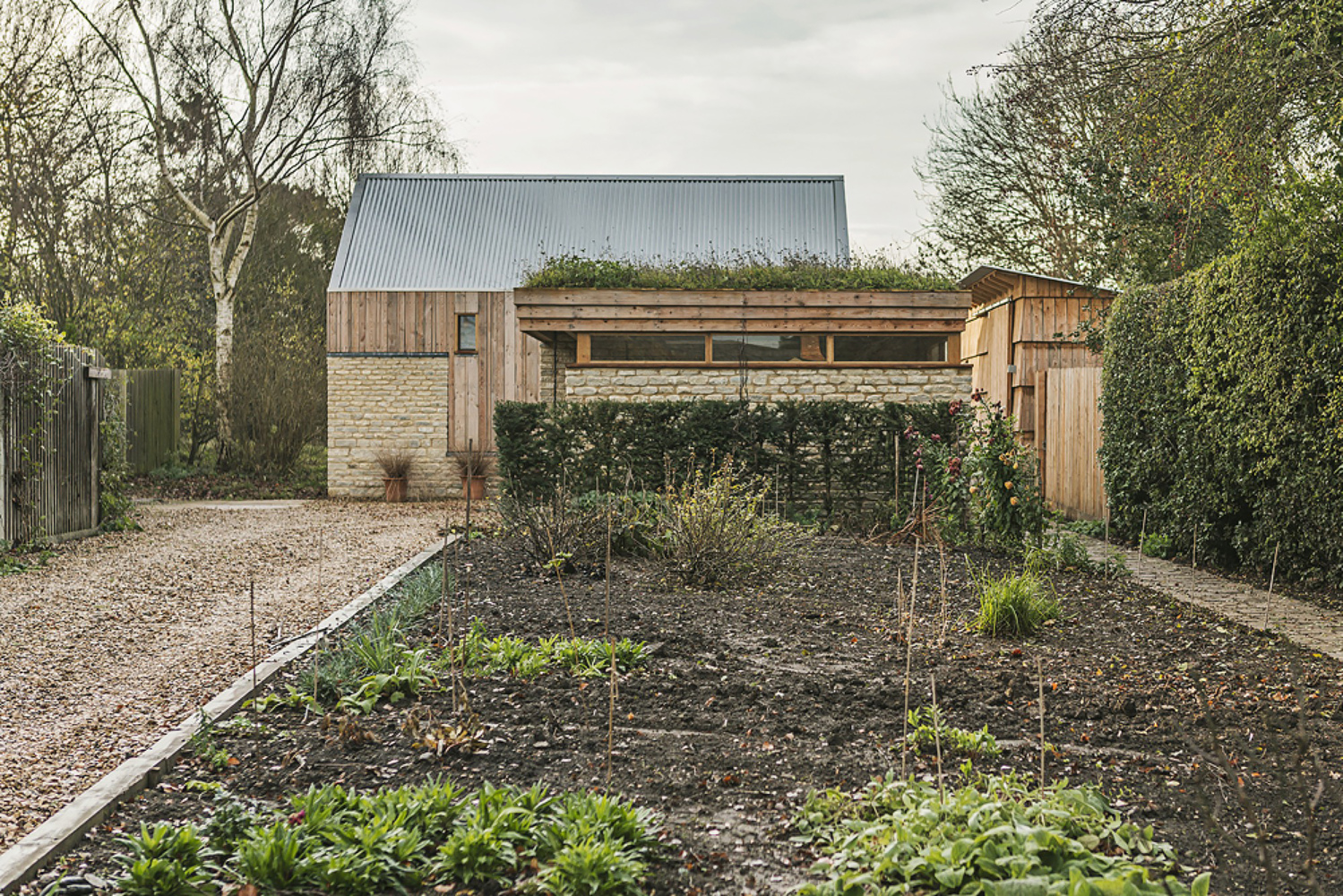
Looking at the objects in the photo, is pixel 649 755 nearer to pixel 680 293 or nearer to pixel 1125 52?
pixel 1125 52

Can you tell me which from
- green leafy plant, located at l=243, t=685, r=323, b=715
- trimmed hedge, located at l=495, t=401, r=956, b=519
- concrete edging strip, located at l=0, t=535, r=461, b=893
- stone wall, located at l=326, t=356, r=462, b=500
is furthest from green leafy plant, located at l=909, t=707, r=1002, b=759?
stone wall, located at l=326, t=356, r=462, b=500

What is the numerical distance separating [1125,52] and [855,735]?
6499 millimetres

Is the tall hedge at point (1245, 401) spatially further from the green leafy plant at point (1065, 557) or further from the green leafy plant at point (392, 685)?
the green leafy plant at point (392, 685)

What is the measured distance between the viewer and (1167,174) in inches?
328

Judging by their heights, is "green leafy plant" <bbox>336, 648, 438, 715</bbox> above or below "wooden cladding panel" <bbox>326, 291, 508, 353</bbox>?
below

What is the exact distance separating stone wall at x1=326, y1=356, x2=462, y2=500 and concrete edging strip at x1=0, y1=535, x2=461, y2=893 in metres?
11.1

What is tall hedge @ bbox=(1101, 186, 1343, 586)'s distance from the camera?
263 inches

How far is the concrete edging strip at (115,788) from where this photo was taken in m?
2.94

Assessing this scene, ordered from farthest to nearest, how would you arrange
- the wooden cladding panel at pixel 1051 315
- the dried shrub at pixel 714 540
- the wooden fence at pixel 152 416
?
the wooden fence at pixel 152 416, the wooden cladding panel at pixel 1051 315, the dried shrub at pixel 714 540

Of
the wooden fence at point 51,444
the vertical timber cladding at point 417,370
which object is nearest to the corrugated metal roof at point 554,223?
the vertical timber cladding at point 417,370

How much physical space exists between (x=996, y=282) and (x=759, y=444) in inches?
215

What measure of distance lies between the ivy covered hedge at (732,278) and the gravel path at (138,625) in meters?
3.59

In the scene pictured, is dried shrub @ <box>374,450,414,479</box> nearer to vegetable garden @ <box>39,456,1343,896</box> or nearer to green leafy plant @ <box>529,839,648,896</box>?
vegetable garden @ <box>39,456,1343,896</box>

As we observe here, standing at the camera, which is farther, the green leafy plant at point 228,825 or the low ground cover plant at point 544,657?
the low ground cover plant at point 544,657
